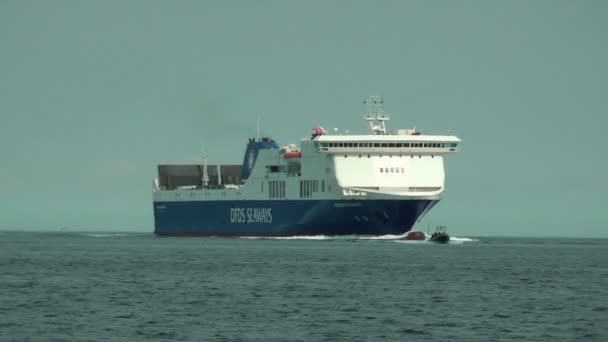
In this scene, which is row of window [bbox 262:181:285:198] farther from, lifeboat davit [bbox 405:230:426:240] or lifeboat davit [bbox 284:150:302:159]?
lifeboat davit [bbox 405:230:426:240]

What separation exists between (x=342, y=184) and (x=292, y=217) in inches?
276

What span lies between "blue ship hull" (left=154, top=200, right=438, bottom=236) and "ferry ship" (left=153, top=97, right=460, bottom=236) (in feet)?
0.24

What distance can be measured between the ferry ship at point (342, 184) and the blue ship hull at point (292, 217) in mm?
75

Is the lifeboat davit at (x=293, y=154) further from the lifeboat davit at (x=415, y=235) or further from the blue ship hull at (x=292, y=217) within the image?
the lifeboat davit at (x=415, y=235)

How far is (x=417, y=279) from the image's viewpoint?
61.4 m

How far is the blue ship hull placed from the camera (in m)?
99.2

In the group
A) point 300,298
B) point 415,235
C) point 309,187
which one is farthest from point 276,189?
point 300,298

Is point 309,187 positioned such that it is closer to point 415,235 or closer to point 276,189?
point 276,189

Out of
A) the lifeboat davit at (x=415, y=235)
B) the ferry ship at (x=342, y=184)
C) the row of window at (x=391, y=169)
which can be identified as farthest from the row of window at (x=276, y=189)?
the lifeboat davit at (x=415, y=235)

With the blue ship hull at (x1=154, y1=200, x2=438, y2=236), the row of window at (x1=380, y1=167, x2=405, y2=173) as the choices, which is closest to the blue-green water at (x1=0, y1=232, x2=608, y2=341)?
the blue ship hull at (x1=154, y1=200, x2=438, y2=236)

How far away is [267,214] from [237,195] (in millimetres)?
5899

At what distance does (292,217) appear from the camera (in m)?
106

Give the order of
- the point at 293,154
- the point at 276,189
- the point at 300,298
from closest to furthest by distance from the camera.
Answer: the point at 300,298 → the point at 293,154 → the point at 276,189

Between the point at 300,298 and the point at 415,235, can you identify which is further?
the point at 415,235
